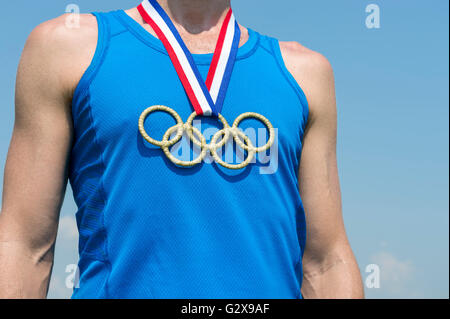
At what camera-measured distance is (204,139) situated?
3158 millimetres

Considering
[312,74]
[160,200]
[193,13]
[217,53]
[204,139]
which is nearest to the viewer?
[160,200]

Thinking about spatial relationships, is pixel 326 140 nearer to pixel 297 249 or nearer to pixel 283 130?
pixel 283 130

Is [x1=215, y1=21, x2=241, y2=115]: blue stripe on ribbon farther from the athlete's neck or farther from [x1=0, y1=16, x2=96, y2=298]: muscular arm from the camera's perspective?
[x1=0, y1=16, x2=96, y2=298]: muscular arm

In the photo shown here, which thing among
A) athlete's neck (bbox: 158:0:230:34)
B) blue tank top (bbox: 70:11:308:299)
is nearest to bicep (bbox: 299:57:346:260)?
blue tank top (bbox: 70:11:308:299)

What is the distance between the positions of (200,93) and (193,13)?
630 millimetres

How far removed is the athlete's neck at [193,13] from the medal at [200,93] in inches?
3.2

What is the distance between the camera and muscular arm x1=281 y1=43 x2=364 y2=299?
12.2ft

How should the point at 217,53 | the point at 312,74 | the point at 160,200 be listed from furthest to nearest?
1. the point at 312,74
2. the point at 217,53
3. the point at 160,200

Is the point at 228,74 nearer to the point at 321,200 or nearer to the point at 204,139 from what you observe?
the point at 204,139

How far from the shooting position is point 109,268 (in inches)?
119

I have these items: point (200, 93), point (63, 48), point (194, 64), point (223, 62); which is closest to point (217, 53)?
point (223, 62)

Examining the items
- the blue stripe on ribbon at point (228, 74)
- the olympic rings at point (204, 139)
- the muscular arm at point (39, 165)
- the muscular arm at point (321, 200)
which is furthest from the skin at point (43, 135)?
the muscular arm at point (321, 200)

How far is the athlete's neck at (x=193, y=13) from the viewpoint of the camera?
11.6ft

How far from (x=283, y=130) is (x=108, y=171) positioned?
0.94m
